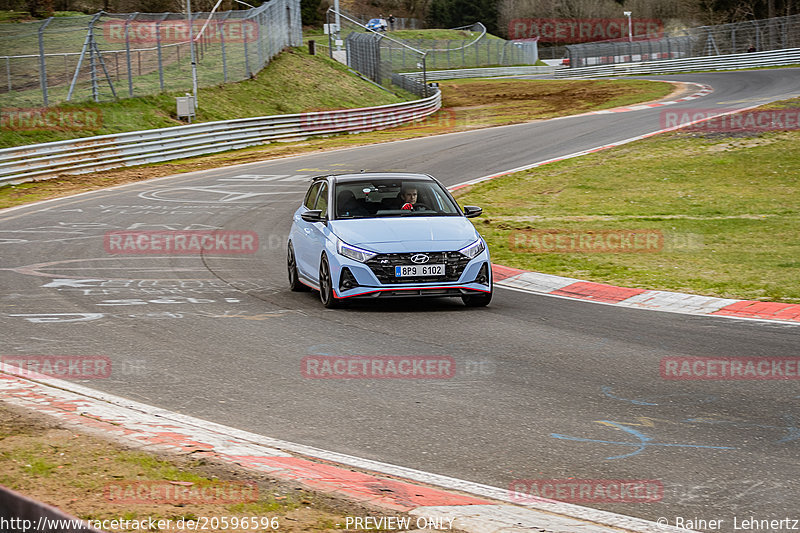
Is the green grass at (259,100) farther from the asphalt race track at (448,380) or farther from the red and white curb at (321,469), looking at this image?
the red and white curb at (321,469)

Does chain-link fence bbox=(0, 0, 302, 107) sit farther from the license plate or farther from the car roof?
the license plate

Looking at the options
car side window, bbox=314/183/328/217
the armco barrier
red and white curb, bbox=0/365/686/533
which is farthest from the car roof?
the armco barrier

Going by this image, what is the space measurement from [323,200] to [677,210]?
9.71m

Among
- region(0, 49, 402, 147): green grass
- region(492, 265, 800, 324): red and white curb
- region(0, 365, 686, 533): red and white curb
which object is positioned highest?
region(0, 49, 402, 147): green grass

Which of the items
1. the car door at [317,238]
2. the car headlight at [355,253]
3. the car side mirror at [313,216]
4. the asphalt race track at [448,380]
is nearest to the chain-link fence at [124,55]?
the asphalt race track at [448,380]

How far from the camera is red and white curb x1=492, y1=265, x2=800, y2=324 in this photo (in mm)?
11164

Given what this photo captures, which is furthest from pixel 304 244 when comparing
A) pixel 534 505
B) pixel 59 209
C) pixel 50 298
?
pixel 59 209

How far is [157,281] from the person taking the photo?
45.1ft

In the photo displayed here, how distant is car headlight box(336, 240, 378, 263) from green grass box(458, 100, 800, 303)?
411 cm

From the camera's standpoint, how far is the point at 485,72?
8275 cm

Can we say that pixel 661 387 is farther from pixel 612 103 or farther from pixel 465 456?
pixel 612 103

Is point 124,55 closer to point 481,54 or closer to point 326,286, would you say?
point 326,286

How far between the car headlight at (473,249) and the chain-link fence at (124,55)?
23.3 m

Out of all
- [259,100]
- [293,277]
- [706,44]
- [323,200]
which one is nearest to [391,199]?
[323,200]
